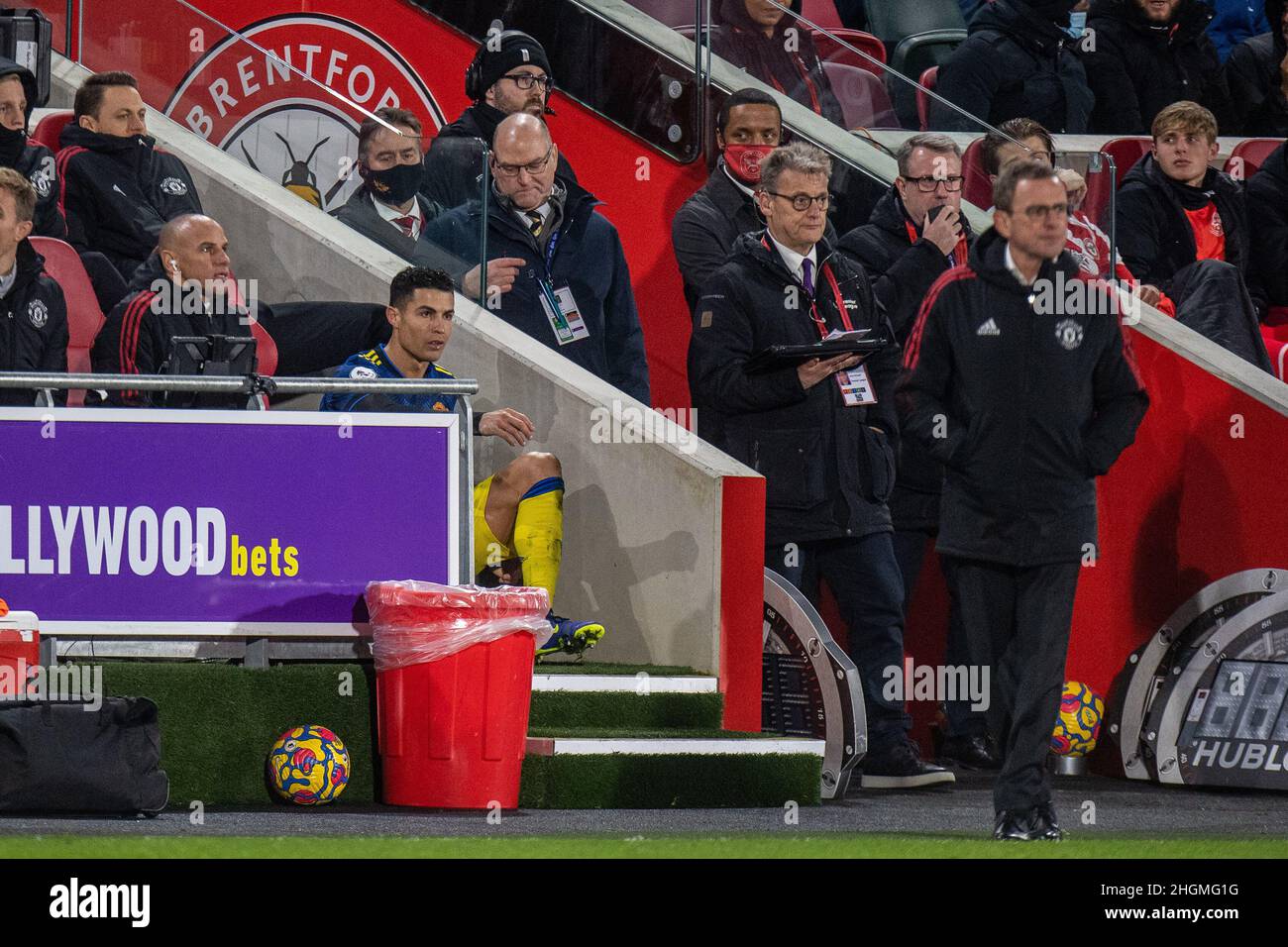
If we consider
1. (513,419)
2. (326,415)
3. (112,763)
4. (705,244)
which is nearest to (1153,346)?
(705,244)

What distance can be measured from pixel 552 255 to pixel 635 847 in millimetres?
4086

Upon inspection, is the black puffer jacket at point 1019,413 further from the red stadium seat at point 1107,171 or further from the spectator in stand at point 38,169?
the spectator in stand at point 38,169

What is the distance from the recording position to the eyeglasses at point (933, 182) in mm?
10070

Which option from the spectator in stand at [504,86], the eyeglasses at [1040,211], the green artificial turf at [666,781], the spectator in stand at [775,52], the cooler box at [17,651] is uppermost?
the spectator in stand at [775,52]

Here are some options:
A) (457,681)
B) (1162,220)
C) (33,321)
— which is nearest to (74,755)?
(457,681)

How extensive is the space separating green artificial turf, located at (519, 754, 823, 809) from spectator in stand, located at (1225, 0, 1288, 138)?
7.10 metres

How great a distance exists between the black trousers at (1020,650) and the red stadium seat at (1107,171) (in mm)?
3761

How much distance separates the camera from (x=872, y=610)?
9.13 metres

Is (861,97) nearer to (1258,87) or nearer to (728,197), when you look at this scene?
(728,197)

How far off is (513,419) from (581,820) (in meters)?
1.88

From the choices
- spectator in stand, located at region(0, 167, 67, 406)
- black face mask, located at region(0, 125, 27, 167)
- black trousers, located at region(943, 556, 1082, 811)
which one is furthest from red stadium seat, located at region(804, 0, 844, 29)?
black trousers, located at region(943, 556, 1082, 811)

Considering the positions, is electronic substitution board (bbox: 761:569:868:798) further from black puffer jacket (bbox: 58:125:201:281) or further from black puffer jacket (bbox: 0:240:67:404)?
black puffer jacket (bbox: 58:125:201:281)

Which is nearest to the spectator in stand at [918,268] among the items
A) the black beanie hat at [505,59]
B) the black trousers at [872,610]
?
the black trousers at [872,610]
